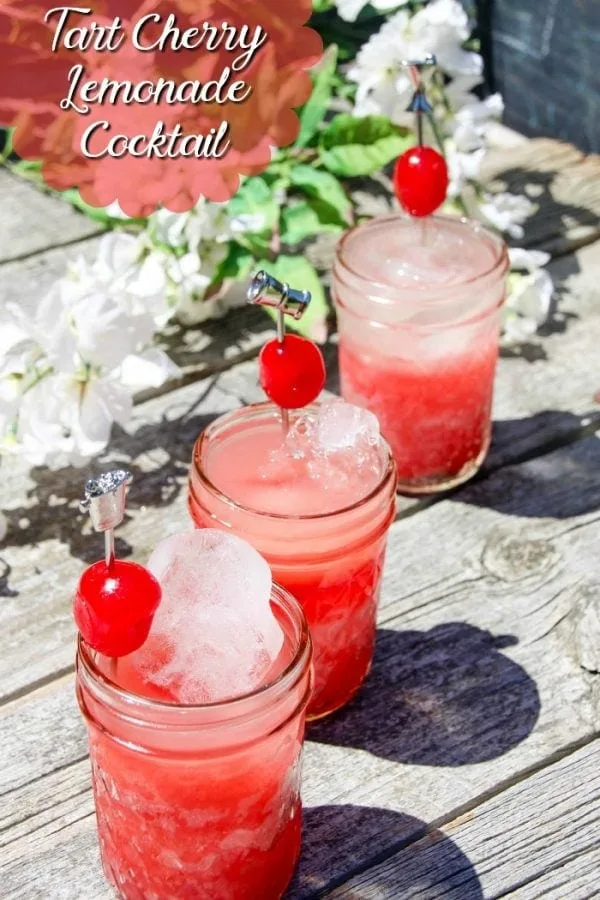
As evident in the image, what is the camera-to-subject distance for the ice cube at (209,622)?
3.76 feet

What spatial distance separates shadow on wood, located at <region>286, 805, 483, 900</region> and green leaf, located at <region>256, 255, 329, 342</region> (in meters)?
0.91

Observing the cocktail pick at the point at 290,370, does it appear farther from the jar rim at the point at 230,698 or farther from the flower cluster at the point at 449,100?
the flower cluster at the point at 449,100

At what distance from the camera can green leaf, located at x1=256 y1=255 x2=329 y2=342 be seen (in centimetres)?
208

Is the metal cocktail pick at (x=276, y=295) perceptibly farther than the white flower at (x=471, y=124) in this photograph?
No

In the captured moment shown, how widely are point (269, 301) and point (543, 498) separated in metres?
0.66

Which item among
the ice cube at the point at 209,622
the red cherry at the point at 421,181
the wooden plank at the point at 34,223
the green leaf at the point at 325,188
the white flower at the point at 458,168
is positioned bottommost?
the wooden plank at the point at 34,223

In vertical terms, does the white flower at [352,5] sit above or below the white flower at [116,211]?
above

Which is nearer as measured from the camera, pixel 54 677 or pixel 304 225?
pixel 54 677

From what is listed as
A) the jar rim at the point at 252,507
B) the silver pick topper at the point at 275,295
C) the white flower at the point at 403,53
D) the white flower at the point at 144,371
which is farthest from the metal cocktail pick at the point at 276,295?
the white flower at the point at 403,53

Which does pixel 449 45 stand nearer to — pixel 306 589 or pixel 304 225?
pixel 304 225

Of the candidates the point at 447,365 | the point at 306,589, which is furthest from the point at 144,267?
the point at 306,589

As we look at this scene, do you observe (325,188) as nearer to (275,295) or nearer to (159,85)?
(159,85)

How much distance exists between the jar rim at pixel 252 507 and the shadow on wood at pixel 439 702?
27cm

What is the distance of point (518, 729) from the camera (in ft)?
4.85
